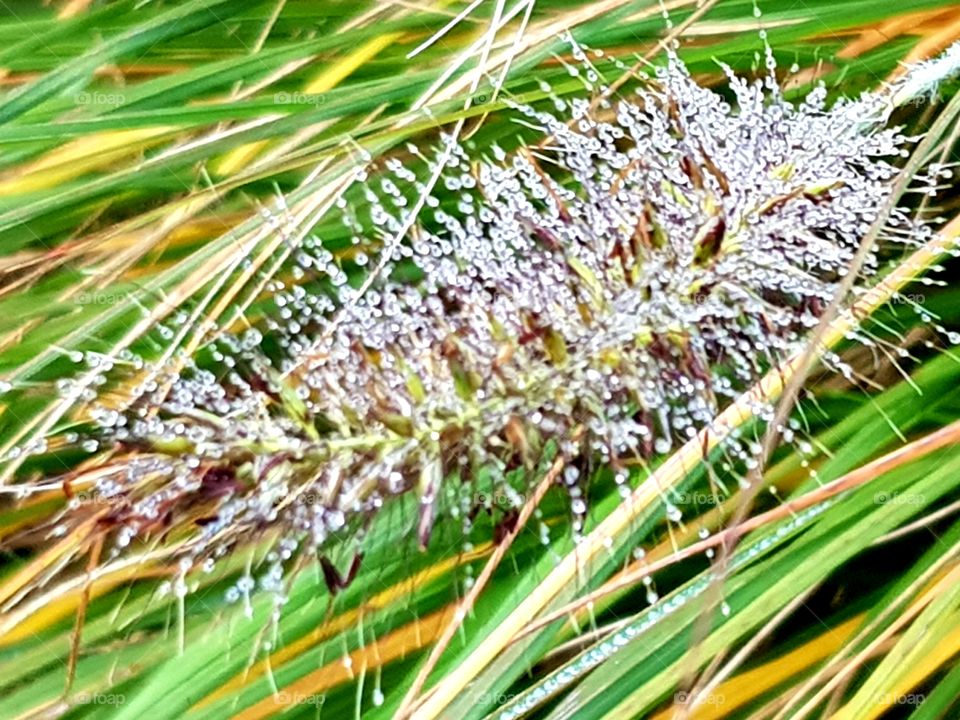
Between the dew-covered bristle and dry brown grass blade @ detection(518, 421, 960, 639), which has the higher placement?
the dew-covered bristle

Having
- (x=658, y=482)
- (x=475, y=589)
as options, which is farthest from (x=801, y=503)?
(x=475, y=589)

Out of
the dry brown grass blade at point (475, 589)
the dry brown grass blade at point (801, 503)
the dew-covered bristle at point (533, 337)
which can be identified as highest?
the dew-covered bristle at point (533, 337)

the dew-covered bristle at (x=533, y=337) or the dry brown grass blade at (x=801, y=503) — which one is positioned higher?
the dew-covered bristle at (x=533, y=337)

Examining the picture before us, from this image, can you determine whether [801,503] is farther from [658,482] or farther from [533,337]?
[533,337]

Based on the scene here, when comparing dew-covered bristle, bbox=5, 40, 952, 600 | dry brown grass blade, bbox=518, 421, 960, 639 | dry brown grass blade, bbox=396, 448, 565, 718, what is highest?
dew-covered bristle, bbox=5, 40, 952, 600

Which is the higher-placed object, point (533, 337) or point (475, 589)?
point (533, 337)

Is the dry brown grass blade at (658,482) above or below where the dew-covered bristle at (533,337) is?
below

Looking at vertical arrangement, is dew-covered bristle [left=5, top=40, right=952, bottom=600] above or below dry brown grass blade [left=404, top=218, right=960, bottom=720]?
above

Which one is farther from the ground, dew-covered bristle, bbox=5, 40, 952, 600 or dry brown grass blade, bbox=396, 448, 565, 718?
dew-covered bristle, bbox=5, 40, 952, 600
